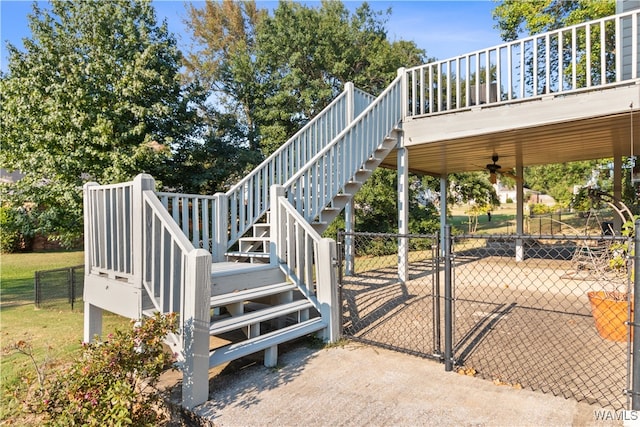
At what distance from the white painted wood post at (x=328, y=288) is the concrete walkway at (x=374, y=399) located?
0.46 m

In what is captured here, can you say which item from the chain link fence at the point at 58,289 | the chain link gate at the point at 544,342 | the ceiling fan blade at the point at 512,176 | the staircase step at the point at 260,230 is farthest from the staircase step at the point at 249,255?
the ceiling fan blade at the point at 512,176

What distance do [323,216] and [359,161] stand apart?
1.08 m

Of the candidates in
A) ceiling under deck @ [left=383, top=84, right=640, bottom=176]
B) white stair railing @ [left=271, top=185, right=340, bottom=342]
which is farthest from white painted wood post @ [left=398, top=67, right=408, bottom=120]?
white stair railing @ [left=271, top=185, right=340, bottom=342]

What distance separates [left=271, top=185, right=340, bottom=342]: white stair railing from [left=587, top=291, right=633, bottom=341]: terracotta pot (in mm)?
2519

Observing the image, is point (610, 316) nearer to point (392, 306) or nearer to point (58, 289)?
point (392, 306)

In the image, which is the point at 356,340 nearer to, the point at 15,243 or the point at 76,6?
the point at 76,6

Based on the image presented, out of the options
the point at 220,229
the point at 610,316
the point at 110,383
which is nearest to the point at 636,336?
the point at 610,316

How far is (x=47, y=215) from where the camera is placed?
21.8 feet

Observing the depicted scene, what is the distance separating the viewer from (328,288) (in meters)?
3.74

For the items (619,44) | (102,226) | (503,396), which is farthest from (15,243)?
(619,44)

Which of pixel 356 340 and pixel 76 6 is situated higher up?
pixel 76 6

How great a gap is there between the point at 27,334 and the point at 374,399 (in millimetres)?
4575

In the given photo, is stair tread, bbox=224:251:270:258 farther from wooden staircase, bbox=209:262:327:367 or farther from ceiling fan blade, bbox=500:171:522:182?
ceiling fan blade, bbox=500:171:522:182

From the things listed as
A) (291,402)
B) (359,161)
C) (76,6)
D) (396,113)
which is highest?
(76,6)
